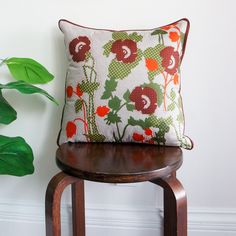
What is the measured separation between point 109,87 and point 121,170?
0.94ft

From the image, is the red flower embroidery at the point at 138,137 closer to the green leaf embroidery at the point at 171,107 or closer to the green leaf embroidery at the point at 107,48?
the green leaf embroidery at the point at 171,107

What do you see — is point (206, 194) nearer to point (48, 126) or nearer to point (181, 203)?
point (181, 203)

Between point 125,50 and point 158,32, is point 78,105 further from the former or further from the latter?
point 158,32

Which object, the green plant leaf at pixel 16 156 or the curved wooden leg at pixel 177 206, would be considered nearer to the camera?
the curved wooden leg at pixel 177 206

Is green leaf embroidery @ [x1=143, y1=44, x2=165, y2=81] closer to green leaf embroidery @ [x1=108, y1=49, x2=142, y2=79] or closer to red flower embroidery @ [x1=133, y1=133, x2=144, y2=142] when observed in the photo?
green leaf embroidery @ [x1=108, y1=49, x2=142, y2=79]

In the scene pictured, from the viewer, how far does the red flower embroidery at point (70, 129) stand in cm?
109

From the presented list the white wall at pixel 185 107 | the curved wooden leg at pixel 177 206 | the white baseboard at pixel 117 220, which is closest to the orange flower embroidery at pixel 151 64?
the white wall at pixel 185 107

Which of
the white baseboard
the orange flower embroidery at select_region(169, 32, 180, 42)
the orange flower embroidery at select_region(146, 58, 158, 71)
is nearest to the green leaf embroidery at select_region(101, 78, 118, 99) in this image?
the orange flower embroidery at select_region(146, 58, 158, 71)

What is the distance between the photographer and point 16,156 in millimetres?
1083

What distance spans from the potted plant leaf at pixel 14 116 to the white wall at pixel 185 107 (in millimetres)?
148

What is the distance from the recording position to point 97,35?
1.09 meters

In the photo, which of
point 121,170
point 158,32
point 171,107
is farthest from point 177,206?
point 158,32

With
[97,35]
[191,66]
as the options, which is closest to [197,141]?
[191,66]

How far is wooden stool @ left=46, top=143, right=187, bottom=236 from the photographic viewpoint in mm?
859
